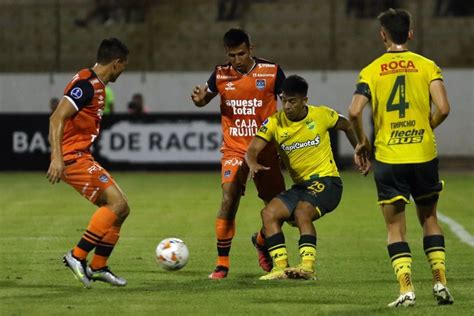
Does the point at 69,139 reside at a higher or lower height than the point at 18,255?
higher

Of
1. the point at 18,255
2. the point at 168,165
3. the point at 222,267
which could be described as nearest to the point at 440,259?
the point at 222,267

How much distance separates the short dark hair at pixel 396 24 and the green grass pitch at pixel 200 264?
6.22ft

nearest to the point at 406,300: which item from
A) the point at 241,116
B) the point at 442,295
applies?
the point at 442,295

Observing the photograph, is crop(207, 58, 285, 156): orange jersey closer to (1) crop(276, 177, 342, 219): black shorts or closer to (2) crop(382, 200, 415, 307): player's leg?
(1) crop(276, 177, 342, 219): black shorts

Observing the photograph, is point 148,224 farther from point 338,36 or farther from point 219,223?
point 338,36

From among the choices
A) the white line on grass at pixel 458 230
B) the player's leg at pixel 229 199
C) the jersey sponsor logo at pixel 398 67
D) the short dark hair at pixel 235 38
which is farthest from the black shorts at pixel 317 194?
the white line on grass at pixel 458 230

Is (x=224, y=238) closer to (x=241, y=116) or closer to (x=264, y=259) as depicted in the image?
(x=264, y=259)

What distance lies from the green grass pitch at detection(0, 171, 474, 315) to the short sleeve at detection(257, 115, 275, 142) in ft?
3.97

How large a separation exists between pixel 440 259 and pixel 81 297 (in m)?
2.69

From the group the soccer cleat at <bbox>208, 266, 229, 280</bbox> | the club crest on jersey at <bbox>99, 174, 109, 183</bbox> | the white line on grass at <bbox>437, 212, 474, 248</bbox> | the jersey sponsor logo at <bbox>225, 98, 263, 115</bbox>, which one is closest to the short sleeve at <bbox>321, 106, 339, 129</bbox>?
the jersey sponsor logo at <bbox>225, 98, 263, 115</bbox>

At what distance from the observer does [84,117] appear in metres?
9.88

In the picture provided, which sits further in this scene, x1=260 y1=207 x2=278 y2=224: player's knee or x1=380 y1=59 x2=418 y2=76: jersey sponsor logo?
x1=260 y1=207 x2=278 y2=224: player's knee

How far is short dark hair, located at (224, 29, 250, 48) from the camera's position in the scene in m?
10.6

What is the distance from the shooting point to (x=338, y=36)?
3097cm
